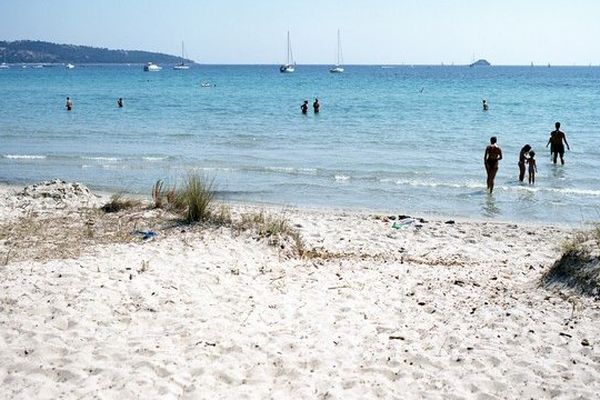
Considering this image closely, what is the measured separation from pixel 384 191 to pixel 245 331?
1065cm

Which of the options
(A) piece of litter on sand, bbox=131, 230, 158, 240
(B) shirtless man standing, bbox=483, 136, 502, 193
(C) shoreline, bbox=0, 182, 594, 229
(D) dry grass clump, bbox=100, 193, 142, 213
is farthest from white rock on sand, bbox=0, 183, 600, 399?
(B) shirtless man standing, bbox=483, 136, 502, 193

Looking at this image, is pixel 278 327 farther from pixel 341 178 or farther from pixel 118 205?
pixel 341 178

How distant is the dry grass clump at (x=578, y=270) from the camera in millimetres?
6840

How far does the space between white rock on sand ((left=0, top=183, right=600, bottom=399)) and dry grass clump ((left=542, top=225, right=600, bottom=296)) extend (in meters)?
0.26

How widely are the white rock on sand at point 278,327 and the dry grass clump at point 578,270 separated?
0.84 ft

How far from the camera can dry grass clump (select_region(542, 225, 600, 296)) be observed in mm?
6840

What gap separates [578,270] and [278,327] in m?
3.77

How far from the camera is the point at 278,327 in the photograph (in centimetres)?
621

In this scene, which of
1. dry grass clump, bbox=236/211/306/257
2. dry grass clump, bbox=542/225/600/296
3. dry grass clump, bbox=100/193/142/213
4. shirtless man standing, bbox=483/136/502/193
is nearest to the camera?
dry grass clump, bbox=542/225/600/296

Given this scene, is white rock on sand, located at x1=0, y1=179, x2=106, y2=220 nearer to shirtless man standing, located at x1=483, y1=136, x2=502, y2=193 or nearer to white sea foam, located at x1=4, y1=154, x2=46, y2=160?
white sea foam, located at x1=4, y1=154, x2=46, y2=160

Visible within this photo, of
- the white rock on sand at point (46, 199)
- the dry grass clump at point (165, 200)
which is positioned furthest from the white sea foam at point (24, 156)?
the dry grass clump at point (165, 200)

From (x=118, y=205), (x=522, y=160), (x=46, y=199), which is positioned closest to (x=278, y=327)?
(x=118, y=205)

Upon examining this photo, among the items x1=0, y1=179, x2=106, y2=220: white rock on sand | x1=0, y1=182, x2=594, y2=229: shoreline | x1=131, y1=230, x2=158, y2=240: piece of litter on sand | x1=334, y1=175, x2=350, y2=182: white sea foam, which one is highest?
x1=0, y1=179, x2=106, y2=220: white rock on sand

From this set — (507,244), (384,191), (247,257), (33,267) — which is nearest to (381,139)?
(384,191)
